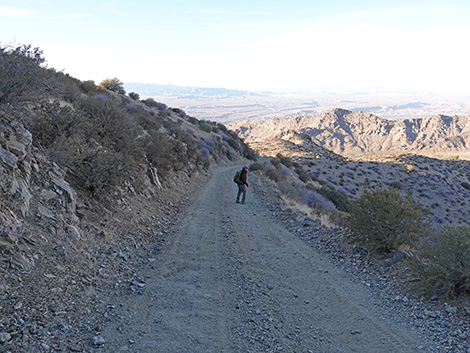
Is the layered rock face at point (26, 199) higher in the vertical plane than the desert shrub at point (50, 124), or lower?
lower

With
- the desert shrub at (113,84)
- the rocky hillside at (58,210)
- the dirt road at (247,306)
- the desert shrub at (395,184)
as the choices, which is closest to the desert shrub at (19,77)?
the rocky hillside at (58,210)

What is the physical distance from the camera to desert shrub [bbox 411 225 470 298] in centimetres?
583

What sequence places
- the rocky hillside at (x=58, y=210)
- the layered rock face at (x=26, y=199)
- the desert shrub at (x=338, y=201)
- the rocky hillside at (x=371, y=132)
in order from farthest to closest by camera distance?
the rocky hillside at (x=371, y=132) < the desert shrub at (x=338, y=201) < the layered rock face at (x=26, y=199) < the rocky hillside at (x=58, y=210)

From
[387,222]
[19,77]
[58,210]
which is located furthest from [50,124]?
[387,222]

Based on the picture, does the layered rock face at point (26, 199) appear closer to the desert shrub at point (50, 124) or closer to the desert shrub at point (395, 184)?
the desert shrub at point (50, 124)

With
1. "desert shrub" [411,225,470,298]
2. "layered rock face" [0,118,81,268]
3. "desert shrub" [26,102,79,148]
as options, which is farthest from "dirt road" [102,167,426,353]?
"desert shrub" [26,102,79,148]

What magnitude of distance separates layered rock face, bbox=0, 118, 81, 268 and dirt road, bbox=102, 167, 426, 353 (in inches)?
74.5

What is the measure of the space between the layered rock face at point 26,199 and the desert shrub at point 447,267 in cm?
706

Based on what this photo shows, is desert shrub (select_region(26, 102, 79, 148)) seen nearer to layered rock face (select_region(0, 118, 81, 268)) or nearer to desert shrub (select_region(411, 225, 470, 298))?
layered rock face (select_region(0, 118, 81, 268))

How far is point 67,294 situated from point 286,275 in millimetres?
A: 4374

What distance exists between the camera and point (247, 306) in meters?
5.71

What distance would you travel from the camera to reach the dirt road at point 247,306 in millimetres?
4703

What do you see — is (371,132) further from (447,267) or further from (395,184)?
(447,267)

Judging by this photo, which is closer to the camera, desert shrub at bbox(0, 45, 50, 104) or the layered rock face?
the layered rock face
